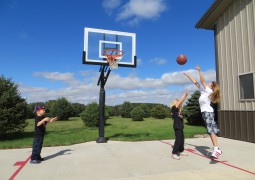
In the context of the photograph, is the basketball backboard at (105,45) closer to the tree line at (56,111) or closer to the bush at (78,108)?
the tree line at (56,111)

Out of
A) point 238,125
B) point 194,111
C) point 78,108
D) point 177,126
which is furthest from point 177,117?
point 78,108

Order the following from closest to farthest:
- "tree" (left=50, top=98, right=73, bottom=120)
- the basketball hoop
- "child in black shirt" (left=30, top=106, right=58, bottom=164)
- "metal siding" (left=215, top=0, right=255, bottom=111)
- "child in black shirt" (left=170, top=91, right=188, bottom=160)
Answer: "child in black shirt" (left=30, top=106, right=58, bottom=164), "child in black shirt" (left=170, top=91, right=188, bottom=160), "metal siding" (left=215, top=0, right=255, bottom=111), the basketball hoop, "tree" (left=50, top=98, right=73, bottom=120)

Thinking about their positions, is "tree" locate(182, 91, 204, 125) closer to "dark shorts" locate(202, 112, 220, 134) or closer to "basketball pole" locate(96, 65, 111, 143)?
"basketball pole" locate(96, 65, 111, 143)

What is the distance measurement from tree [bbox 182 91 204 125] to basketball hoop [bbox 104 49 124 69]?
1105 centimetres

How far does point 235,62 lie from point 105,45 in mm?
6424

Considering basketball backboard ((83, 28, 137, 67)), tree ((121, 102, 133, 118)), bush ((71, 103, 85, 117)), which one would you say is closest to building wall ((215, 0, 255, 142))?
basketball backboard ((83, 28, 137, 67))

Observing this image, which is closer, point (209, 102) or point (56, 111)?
point (209, 102)

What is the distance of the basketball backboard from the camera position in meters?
11.5

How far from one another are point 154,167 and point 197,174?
1217 mm

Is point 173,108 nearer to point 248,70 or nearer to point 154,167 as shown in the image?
point 154,167

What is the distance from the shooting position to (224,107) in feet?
43.0

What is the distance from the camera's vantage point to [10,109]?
13.2m

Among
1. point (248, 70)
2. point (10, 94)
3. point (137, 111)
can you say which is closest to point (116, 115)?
point (137, 111)

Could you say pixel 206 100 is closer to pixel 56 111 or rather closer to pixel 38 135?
pixel 38 135
